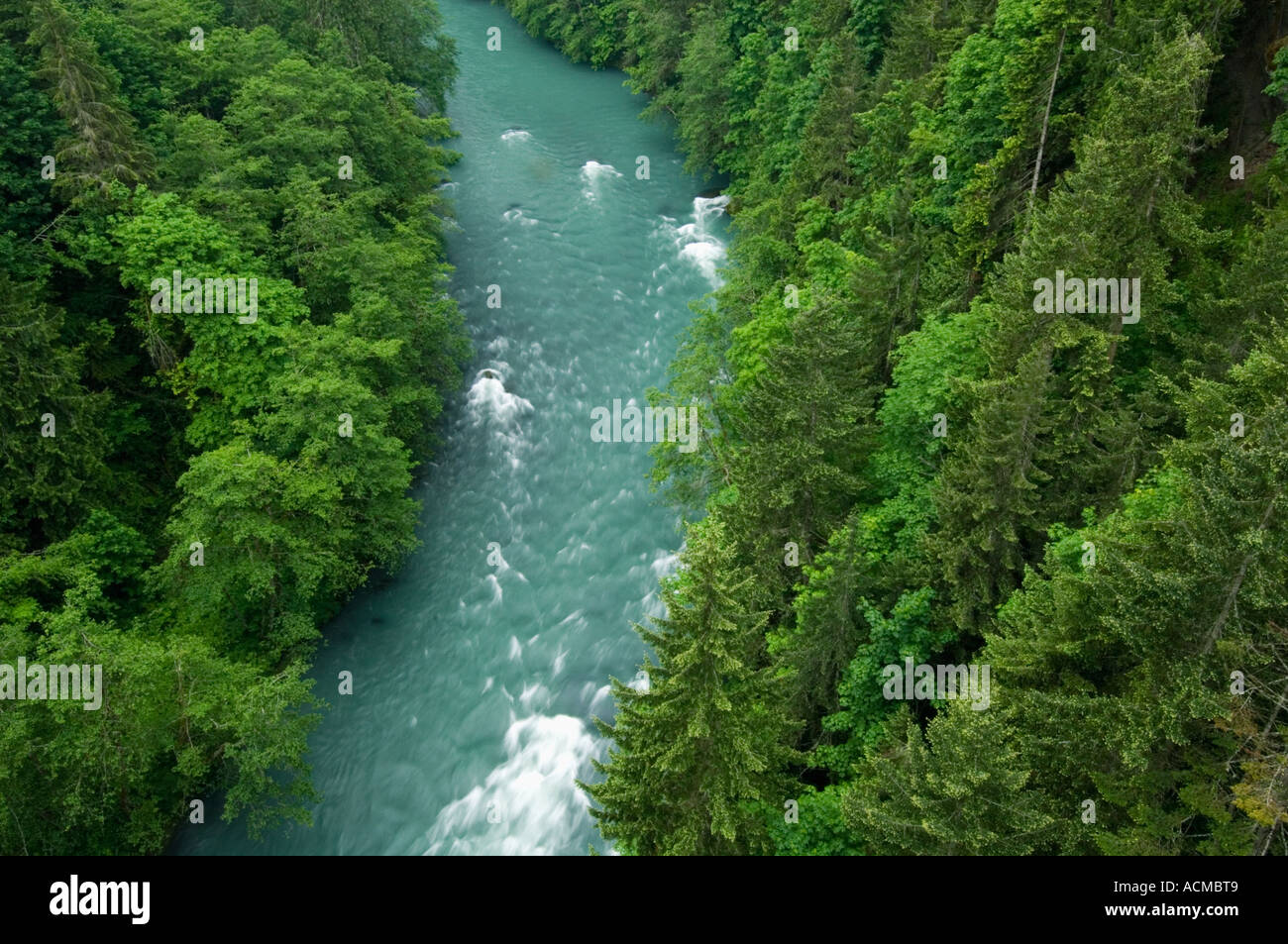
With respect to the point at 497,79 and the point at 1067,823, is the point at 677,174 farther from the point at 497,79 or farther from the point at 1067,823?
the point at 1067,823

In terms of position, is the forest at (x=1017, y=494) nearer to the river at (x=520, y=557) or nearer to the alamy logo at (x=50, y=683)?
the river at (x=520, y=557)

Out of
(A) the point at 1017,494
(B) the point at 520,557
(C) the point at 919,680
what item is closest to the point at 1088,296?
(A) the point at 1017,494

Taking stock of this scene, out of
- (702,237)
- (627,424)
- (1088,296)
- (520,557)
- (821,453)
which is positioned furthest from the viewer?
(702,237)

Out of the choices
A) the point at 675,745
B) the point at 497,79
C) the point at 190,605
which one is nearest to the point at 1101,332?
the point at 675,745

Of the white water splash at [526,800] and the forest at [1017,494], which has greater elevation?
the forest at [1017,494]

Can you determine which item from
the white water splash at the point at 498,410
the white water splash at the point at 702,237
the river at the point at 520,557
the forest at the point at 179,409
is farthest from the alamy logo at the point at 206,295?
the white water splash at the point at 702,237
